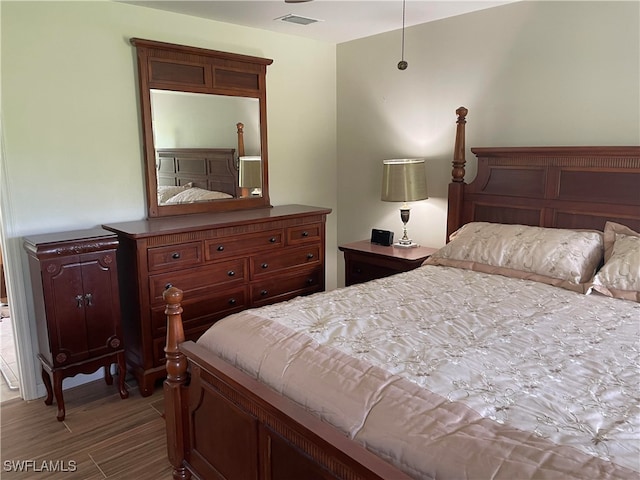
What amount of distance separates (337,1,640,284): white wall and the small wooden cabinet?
237 cm

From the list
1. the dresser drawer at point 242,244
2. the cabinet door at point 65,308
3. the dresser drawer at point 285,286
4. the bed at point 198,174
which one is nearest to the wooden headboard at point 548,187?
the dresser drawer at point 285,286

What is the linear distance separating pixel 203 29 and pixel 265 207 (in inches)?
55.9

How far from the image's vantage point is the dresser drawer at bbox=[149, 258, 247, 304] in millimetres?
2939

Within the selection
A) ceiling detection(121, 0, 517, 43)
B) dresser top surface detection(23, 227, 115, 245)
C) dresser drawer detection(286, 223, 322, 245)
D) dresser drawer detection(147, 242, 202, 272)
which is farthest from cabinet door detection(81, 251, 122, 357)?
ceiling detection(121, 0, 517, 43)

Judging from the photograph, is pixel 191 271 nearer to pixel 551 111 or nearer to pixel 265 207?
pixel 265 207

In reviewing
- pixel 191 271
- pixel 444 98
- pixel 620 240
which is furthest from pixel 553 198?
pixel 191 271

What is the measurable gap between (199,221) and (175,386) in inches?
57.2

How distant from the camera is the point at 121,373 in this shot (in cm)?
290

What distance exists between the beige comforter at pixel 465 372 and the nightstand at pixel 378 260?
102cm

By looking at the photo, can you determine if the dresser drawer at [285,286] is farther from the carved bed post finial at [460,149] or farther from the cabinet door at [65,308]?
the carved bed post finial at [460,149]

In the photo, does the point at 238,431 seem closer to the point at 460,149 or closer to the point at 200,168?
the point at 200,168

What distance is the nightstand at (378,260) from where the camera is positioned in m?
3.45

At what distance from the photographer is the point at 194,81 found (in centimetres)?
346

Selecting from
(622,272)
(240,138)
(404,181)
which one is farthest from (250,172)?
(622,272)
